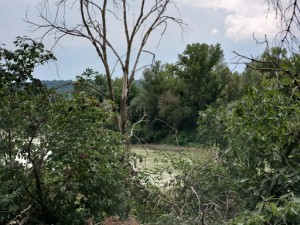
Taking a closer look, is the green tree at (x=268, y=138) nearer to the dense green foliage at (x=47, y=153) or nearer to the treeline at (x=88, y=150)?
the treeline at (x=88, y=150)

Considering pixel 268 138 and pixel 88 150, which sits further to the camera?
pixel 88 150

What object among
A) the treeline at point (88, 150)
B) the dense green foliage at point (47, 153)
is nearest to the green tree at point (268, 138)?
the treeline at point (88, 150)

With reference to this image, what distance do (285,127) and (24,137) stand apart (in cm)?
202

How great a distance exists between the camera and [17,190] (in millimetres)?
3629

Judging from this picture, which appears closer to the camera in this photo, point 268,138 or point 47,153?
point 268,138

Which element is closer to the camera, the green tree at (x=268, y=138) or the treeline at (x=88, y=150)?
the green tree at (x=268, y=138)

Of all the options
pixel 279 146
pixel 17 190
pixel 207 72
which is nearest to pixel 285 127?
pixel 279 146

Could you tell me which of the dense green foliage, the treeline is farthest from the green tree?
the dense green foliage

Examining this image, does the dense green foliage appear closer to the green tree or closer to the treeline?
the treeline

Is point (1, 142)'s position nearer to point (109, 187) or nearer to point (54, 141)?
point (54, 141)

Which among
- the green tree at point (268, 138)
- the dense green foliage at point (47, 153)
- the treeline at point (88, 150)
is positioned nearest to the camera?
the green tree at point (268, 138)

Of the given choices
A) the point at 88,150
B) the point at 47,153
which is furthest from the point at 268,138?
the point at 47,153

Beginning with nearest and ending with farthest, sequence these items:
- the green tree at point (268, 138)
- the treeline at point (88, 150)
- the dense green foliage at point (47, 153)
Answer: the green tree at point (268, 138) < the treeline at point (88, 150) < the dense green foliage at point (47, 153)

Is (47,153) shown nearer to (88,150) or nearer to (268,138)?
(88,150)
